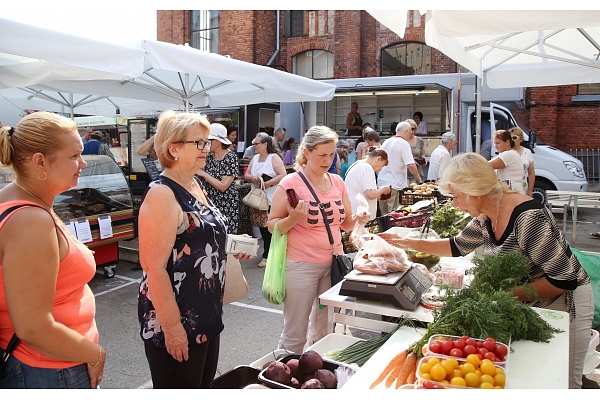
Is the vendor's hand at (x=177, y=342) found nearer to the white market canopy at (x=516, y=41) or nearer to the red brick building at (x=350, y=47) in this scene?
the white market canopy at (x=516, y=41)

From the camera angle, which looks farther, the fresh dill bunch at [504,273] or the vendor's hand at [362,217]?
the vendor's hand at [362,217]

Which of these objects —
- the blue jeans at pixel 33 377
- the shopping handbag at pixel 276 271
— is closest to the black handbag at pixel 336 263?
the shopping handbag at pixel 276 271

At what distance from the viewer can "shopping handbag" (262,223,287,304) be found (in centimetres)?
327

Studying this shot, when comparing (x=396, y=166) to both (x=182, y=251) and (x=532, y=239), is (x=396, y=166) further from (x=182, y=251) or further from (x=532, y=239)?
(x=182, y=251)

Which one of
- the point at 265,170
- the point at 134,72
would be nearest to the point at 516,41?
the point at 265,170

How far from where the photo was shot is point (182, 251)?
2.23 m

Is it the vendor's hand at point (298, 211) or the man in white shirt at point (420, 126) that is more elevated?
the man in white shirt at point (420, 126)

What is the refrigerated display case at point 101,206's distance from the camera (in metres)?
5.59

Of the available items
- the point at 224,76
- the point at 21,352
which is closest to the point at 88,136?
the point at 224,76

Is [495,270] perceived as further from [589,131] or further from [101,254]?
[589,131]

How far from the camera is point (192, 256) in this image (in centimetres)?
226

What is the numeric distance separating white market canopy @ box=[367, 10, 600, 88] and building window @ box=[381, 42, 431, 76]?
11.9m

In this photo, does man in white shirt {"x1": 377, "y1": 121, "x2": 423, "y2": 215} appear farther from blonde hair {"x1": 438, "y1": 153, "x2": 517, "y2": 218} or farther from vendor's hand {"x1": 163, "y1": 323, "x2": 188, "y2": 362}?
vendor's hand {"x1": 163, "y1": 323, "x2": 188, "y2": 362}

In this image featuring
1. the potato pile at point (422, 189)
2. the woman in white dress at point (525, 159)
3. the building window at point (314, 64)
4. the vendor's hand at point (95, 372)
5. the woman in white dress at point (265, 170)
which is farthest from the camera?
the building window at point (314, 64)
